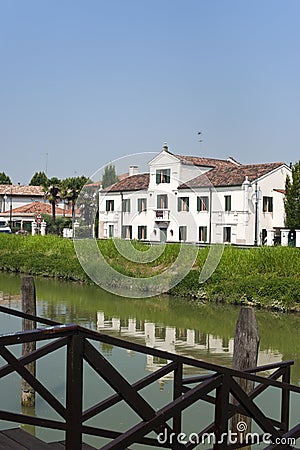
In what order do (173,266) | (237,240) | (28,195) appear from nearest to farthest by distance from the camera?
(173,266), (237,240), (28,195)

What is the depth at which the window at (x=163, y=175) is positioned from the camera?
44.7 ft

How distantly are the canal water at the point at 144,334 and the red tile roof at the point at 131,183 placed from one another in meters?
2.86

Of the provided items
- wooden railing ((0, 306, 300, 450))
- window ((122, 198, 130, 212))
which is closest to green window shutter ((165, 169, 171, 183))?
window ((122, 198, 130, 212))

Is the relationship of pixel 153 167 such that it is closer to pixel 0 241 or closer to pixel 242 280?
pixel 242 280

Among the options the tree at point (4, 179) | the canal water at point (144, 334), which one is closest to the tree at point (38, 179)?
the tree at point (4, 179)

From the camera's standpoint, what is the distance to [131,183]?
1252 cm

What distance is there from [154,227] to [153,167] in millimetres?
3213

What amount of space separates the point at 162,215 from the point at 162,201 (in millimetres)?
701

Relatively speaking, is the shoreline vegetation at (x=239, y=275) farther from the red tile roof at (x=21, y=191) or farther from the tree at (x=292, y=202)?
the red tile roof at (x=21, y=191)

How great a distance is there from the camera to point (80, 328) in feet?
9.45

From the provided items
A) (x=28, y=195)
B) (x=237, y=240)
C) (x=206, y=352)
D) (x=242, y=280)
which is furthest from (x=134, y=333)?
(x=28, y=195)

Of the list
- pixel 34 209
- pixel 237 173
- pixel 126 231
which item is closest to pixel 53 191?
pixel 34 209

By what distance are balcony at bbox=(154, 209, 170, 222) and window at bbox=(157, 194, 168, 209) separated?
A: 0.09 meters

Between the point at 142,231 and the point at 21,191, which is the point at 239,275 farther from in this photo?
the point at 21,191
